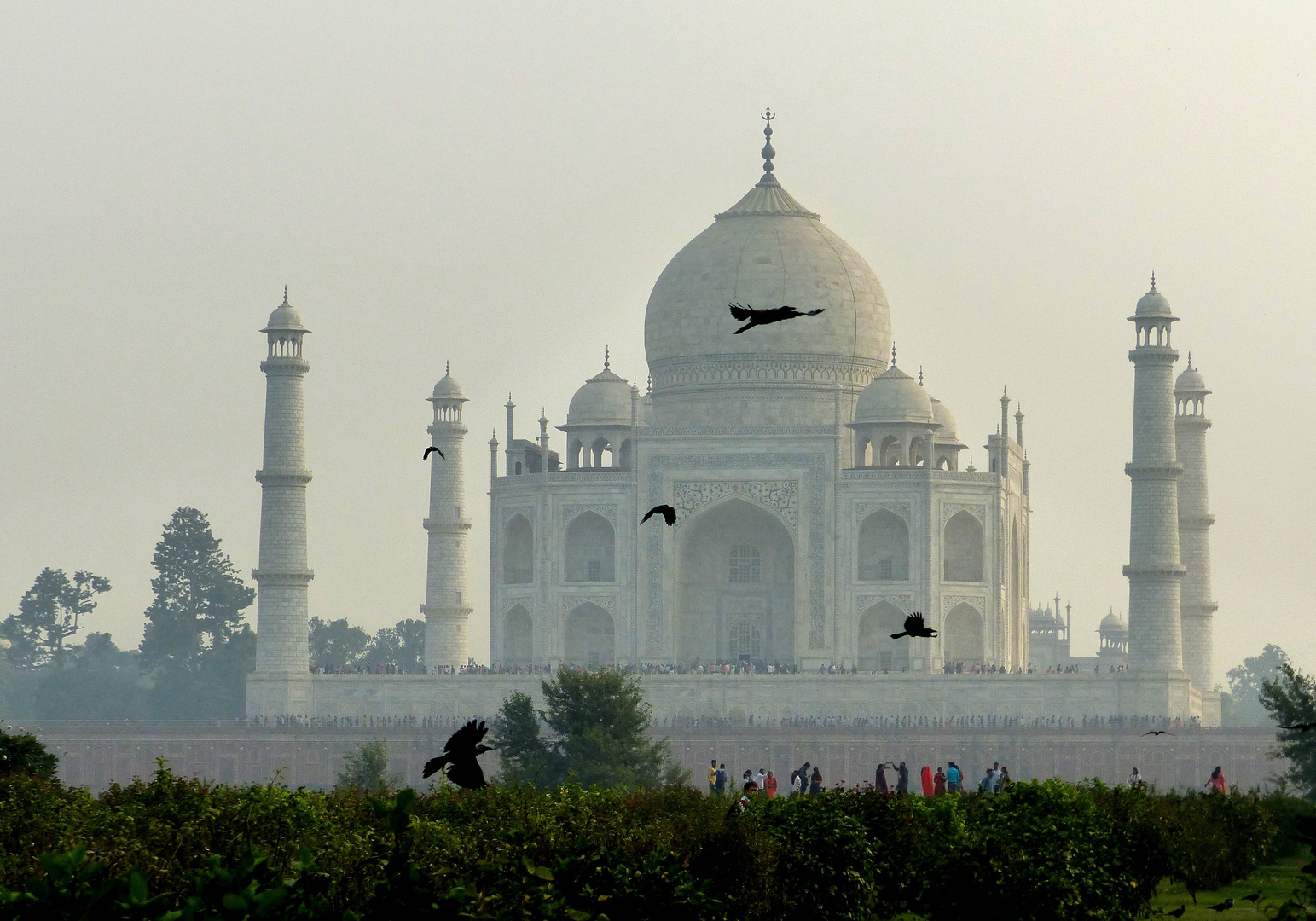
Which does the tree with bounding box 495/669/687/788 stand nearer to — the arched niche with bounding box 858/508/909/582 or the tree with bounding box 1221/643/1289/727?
the arched niche with bounding box 858/508/909/582

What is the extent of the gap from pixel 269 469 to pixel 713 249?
10.4 meters

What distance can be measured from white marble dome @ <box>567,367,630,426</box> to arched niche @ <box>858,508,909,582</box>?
212 inches

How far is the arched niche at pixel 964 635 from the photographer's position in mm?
43938

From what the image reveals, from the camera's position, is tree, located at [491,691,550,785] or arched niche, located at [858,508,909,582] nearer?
tree, located at [491,691,550,785]

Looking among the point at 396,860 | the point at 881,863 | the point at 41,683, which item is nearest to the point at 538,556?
the point at 41,683

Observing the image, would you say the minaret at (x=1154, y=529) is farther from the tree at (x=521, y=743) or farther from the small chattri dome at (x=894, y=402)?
the tree at (x=521, y=743)

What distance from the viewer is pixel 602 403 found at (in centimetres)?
4662

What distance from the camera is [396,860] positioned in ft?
30.2

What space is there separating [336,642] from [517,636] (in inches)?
921

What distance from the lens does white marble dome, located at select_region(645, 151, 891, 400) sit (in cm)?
4650

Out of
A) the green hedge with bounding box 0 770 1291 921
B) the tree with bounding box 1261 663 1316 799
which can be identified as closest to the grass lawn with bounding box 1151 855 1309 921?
the green hedge with bounding box 0 770 1291 921

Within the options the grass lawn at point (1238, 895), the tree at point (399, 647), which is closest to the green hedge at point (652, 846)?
the grass lawn at point (1238, 895)

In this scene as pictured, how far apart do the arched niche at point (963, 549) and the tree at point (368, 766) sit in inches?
450

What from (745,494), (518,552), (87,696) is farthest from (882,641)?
(87,696)
